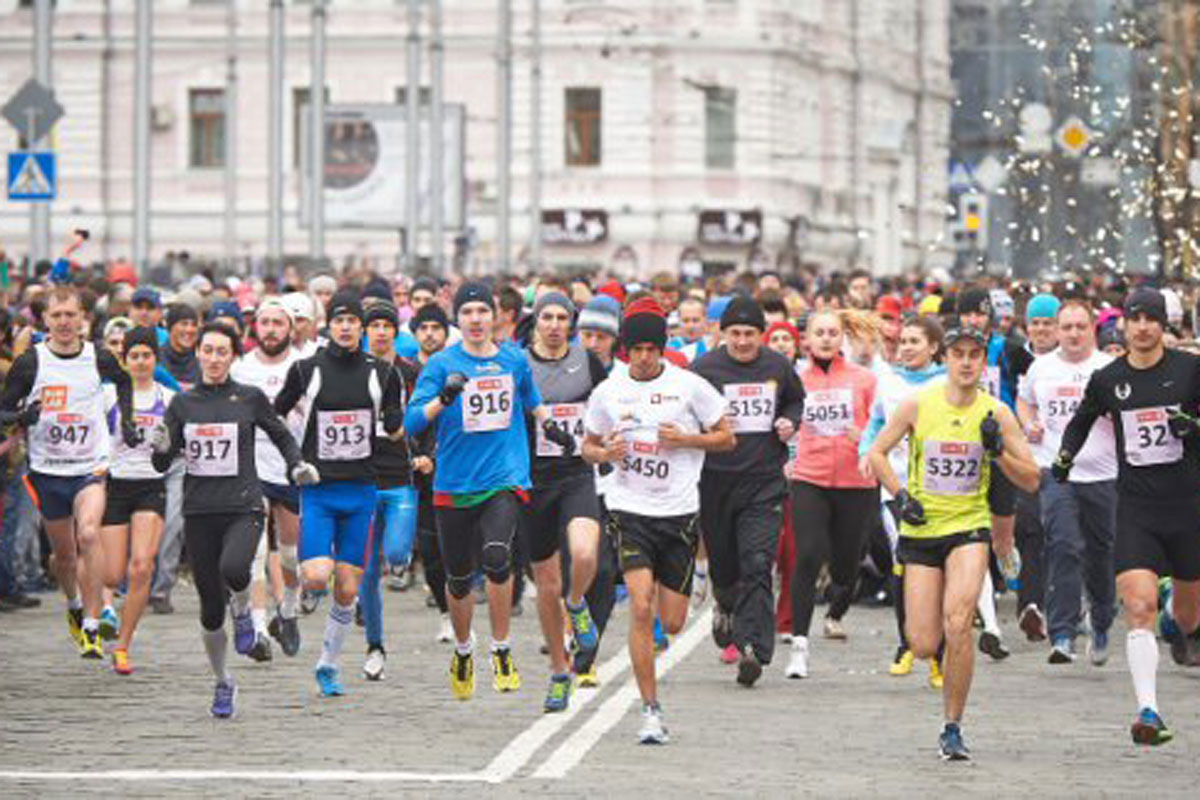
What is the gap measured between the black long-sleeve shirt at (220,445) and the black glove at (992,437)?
11.1ft

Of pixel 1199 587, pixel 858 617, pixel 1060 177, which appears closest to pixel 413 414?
pixel 1199 587

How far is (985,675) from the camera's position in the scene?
19234 mm

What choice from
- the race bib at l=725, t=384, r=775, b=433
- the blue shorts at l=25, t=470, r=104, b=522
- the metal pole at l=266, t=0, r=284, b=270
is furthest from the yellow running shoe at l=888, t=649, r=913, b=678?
the metal pole at l=266, t=0, r=284, b=270

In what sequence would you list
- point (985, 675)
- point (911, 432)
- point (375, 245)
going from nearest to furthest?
point (911, 432), point (985, 675), point (375, 245)

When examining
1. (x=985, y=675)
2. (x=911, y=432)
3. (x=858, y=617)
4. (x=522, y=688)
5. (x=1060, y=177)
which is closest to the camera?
(x=911, y=432)

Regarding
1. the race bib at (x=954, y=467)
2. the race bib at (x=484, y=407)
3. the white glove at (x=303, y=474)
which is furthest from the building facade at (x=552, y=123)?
the race bib at (x=954, y=467)

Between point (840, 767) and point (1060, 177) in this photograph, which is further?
point (1060, 177)

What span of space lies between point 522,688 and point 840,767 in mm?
3415

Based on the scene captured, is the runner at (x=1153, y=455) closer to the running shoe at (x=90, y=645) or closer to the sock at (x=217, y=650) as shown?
the sock at (x=217, y=650)

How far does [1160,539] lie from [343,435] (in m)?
3.89

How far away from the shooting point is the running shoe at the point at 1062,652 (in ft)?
65.4

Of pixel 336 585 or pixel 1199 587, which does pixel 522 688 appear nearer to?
pixel 336 585

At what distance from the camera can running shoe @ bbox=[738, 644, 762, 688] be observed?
18344 millimetres

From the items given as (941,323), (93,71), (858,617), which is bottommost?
(858,617)
